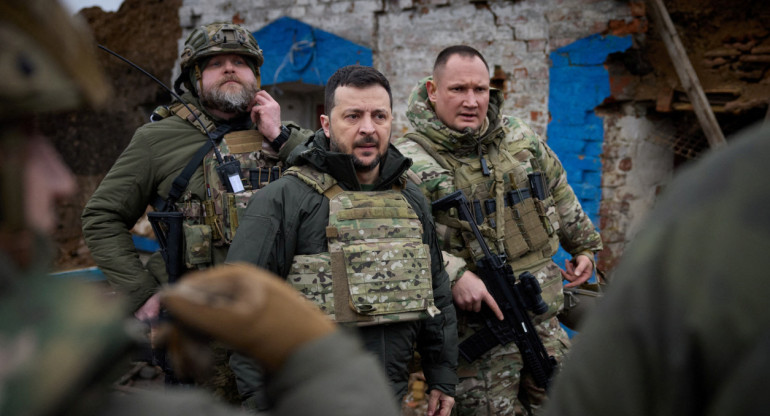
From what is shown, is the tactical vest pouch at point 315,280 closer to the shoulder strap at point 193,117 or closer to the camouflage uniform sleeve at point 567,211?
the shoulder strap at point 193,117

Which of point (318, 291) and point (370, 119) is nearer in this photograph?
point (318, 291)

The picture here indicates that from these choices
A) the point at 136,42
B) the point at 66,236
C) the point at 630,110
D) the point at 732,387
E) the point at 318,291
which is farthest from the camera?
the point at 66,236

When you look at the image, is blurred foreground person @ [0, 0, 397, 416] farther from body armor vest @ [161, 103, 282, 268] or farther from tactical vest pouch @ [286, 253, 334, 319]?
body armor vest @ [161, 103, 282, 268]

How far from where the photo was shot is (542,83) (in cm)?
543

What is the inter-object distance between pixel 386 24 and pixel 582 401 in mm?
5499

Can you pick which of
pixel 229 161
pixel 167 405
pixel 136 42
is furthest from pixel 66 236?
pixel 167 405

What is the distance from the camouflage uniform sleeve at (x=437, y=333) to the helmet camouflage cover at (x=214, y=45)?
1.23 m

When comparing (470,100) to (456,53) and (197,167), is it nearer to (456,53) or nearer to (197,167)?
(456,53)

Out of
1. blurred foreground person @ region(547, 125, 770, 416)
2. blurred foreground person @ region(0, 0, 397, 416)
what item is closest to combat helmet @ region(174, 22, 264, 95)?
blurred foreground person @ region(0, 0, 397, 416)

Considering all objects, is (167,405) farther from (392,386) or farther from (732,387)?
(392,386)

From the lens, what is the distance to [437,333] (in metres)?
2.51

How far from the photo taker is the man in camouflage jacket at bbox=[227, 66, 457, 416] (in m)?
2.21

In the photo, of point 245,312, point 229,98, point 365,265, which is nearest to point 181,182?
point 229,98

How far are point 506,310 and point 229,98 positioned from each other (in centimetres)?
175
